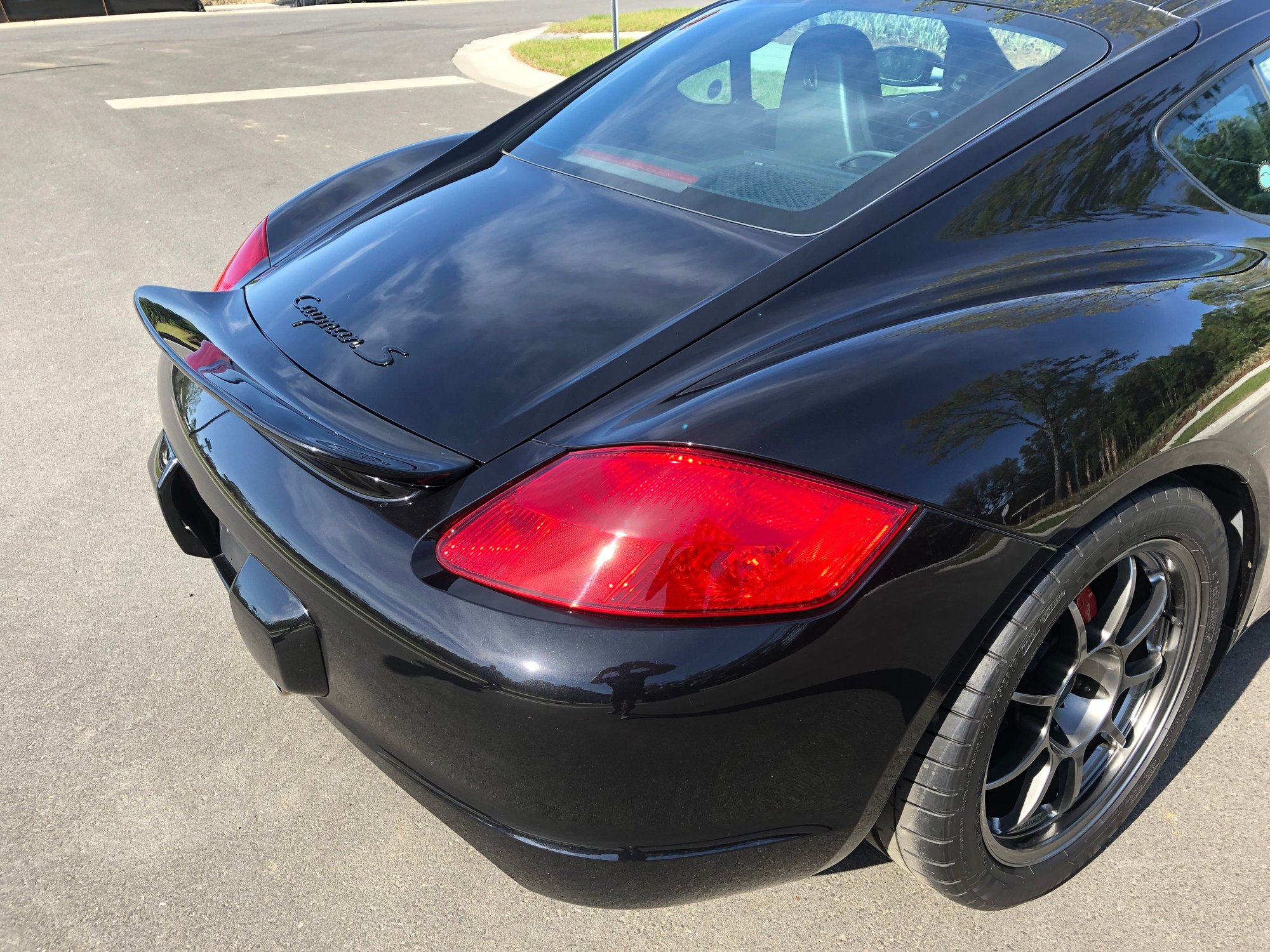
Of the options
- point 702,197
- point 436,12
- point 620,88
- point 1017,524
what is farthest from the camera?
point 436,12

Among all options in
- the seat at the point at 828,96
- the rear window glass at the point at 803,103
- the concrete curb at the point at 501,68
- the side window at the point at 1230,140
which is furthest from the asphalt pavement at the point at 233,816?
the concrete curb at the point at 501,68

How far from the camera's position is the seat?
6.98 feet

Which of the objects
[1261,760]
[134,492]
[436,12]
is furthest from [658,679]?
[436,12]

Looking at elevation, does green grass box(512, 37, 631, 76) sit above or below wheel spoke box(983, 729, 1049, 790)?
below

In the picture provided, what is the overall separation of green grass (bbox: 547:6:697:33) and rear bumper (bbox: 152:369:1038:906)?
572 inches

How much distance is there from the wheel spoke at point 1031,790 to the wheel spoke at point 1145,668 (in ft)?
0.83

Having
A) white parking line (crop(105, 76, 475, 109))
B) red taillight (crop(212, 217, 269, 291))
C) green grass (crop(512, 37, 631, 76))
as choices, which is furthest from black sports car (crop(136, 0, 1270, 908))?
green grass (crop(512, 37, 631, 76))

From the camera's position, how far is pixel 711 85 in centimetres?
251

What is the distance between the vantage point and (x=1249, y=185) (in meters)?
2.11

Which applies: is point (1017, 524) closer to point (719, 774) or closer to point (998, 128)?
point (719, 774)

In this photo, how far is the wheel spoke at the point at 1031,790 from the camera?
1899 mm

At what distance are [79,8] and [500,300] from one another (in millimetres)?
23829

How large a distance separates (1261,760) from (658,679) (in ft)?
5.56

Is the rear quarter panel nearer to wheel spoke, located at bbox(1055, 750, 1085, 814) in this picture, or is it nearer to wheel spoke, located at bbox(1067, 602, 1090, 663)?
wheel spoke, located at bbox(1067, 602, 1090, 663)
